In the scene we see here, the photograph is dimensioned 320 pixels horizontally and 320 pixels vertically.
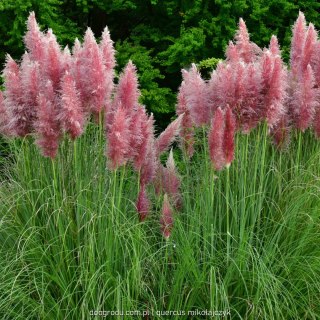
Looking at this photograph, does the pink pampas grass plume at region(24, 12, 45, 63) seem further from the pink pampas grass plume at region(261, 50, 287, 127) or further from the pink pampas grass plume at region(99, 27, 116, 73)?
the pink pampas grass plume at region(261, 50, 287, 127)

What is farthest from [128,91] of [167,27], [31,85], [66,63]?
[167,27]

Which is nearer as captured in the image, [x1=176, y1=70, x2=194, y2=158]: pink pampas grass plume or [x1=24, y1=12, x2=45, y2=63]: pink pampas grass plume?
[x1=24, y1=12, x2=45, y2=63]: pink pampas grass plume

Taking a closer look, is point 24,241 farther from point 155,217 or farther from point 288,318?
point 288,318

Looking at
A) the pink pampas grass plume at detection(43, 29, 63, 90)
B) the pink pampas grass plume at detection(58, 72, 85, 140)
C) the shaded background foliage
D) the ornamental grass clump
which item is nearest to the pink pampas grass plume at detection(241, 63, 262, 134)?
the ornamental grass clump

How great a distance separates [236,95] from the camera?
11.8ft

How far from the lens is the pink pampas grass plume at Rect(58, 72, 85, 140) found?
3.33 metres

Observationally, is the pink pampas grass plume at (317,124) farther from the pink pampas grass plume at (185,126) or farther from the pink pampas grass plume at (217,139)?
the pink pampas grass plume at (217,139)

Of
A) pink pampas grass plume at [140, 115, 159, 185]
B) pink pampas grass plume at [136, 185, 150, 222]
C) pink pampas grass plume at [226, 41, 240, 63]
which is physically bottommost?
pink pampas grass plume at [136, 185, 150, 222]

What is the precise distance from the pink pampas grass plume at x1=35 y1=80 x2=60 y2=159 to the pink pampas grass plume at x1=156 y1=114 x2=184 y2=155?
718 mm

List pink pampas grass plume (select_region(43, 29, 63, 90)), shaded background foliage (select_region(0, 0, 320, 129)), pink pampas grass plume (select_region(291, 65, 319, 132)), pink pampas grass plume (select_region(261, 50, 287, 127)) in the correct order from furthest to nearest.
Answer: shaded background foliage (select_region(0, 0, 320, 129)) < pink pampas grass plume (select_region(291, 65, 319, 132)) < pink pampas grass plume (select_region(261, 50, 287, 127)) < pink pampas grass plume (select_region(43, 29, 63, 90))

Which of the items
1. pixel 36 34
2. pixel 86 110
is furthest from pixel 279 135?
pixel 36 34

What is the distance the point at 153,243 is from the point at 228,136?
2.95ft

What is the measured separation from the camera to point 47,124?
340 centimetres

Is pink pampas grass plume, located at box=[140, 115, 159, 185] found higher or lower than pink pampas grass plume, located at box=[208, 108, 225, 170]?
lower
